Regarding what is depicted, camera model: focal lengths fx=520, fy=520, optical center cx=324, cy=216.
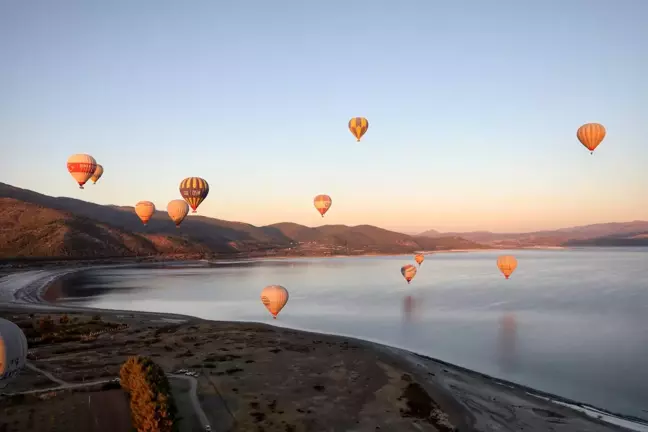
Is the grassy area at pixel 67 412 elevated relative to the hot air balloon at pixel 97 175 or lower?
lower

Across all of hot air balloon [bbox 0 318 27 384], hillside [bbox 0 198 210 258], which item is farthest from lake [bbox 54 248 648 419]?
hillside [bbox 0 198 210 258]

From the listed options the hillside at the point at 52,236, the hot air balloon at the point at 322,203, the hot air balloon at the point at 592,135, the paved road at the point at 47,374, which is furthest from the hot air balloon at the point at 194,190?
the hillside at the point at 52,236

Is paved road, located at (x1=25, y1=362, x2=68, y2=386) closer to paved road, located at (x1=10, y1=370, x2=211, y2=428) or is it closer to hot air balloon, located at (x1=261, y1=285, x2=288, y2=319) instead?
paved road, located at (x1=10, y1=370, x2=211, y2=428)

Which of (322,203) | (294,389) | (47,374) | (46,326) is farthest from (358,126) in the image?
(47,374)

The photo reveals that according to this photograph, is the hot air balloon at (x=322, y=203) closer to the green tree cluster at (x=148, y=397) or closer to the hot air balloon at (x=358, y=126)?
the hot air balloon at (x=358, y=126)

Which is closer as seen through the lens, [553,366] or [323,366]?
[323,366]

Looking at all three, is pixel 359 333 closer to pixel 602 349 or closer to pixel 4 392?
pixel 602 349

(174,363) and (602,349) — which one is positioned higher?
(174,363)

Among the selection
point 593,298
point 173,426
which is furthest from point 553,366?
point 593,298
